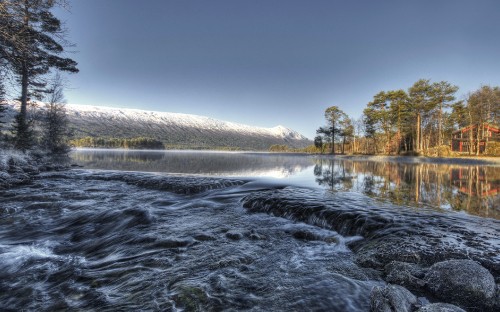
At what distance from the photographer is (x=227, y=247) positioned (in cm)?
479

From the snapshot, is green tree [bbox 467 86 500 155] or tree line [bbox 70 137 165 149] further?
tree line [bbox 70 137 165 149]

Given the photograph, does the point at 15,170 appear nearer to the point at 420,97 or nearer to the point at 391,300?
the point at 391,300

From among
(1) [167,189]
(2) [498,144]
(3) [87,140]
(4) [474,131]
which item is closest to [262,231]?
(1) [167,189]

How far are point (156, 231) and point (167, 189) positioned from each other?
6.05m

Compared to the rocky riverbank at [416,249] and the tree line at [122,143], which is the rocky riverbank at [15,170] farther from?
the tree line at [122,143]

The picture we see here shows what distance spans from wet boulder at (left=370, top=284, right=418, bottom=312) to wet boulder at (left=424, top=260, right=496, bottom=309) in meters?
0.50

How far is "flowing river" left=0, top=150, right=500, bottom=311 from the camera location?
10.3 ft

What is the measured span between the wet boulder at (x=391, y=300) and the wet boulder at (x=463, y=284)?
1.66ft

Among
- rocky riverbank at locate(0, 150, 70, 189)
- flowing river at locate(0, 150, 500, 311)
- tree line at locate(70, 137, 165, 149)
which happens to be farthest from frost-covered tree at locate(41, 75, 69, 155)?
tree line at locate(70, 137, 165, 149)

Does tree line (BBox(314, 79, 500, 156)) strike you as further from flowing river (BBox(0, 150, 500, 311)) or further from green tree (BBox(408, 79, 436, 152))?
flowing river (BBox(0, 150, 500, 311))

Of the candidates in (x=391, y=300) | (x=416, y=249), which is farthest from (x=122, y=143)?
(x=391, y=300)

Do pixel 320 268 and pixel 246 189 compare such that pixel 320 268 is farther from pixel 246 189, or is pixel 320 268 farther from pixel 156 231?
pixel 246 189

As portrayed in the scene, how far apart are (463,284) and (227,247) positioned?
3.68 metres

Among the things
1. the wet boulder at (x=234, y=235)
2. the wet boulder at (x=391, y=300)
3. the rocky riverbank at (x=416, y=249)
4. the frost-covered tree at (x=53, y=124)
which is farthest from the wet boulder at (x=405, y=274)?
the frost-covered tree at (x=53, y=124)
